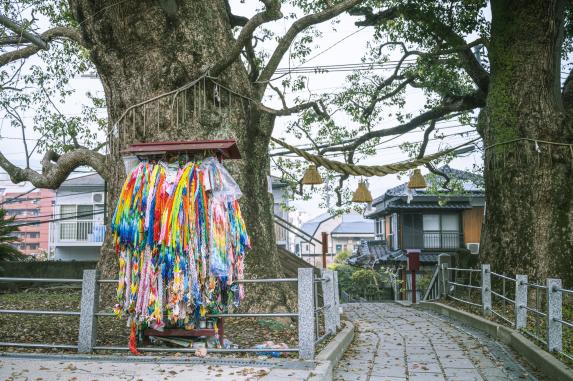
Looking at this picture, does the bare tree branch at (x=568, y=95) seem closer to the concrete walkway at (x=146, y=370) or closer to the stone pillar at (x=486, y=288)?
the stone pillar at (x=486, y=288)

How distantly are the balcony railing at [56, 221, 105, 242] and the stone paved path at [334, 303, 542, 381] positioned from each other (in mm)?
21480

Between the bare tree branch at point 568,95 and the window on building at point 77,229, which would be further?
the window on building at point 77,229

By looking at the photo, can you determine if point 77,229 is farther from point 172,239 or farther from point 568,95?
point 172,239

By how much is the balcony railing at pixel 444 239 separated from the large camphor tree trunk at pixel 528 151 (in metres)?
21.5

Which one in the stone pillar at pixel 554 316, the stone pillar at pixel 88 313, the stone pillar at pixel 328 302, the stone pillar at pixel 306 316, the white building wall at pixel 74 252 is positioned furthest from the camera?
the white building wall at pixel 74 252

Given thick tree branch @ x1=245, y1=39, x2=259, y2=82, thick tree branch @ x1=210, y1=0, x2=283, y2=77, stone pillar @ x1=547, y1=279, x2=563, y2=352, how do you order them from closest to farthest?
stone pillar @ x1=547, y1=279, x2=563, y2=352 → thick tree branch @ x1=210, y1=0, x2=283, y2=77 → thick tree branch @ x1=245, y1=39, x2=259, y2=82

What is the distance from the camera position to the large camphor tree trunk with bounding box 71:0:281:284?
8953mm

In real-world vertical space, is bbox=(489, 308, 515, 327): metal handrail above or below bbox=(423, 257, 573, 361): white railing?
below

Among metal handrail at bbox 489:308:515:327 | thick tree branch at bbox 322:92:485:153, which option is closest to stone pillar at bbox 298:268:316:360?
metal handrail at bbox 489:308:515:327

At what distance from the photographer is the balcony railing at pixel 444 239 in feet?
110

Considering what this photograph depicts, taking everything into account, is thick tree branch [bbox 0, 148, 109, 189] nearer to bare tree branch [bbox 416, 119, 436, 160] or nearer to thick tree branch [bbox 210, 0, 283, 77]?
thick tree branch [bbox 210, 0, 283, 77]

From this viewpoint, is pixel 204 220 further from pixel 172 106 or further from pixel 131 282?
pixel 172 106

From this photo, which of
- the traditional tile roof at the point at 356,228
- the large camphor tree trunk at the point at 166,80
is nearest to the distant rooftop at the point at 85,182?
the large camphor tree trunk at the point at 166,80

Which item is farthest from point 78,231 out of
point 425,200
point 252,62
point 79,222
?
point 252,62
